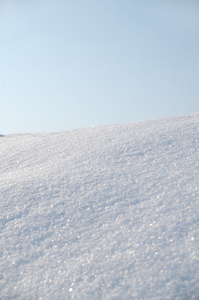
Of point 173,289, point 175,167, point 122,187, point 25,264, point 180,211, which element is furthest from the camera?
point 175,167

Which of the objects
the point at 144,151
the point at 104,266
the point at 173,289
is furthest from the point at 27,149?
the point at 173,289

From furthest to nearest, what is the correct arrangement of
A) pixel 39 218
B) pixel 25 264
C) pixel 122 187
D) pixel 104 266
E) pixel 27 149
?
pixel 27 149 < pixel 122 187 < pixel 39 218 < pixel 25 264 < pixel 104 266

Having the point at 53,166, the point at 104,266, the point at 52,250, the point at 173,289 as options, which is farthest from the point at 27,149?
the point at 173,289

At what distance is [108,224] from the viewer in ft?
6.62

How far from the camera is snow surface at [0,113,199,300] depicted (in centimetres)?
158

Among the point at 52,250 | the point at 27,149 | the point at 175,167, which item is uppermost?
the point at 27,149

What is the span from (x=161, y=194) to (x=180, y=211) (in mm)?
264

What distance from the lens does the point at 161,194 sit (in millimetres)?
2230

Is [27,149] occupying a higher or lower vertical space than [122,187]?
higher

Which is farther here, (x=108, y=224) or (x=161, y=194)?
(x=161, y=194)

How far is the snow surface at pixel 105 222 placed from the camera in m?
1.58

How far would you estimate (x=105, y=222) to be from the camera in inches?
80.4

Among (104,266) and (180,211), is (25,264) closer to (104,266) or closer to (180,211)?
(104,266)

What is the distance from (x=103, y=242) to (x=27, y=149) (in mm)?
2228
